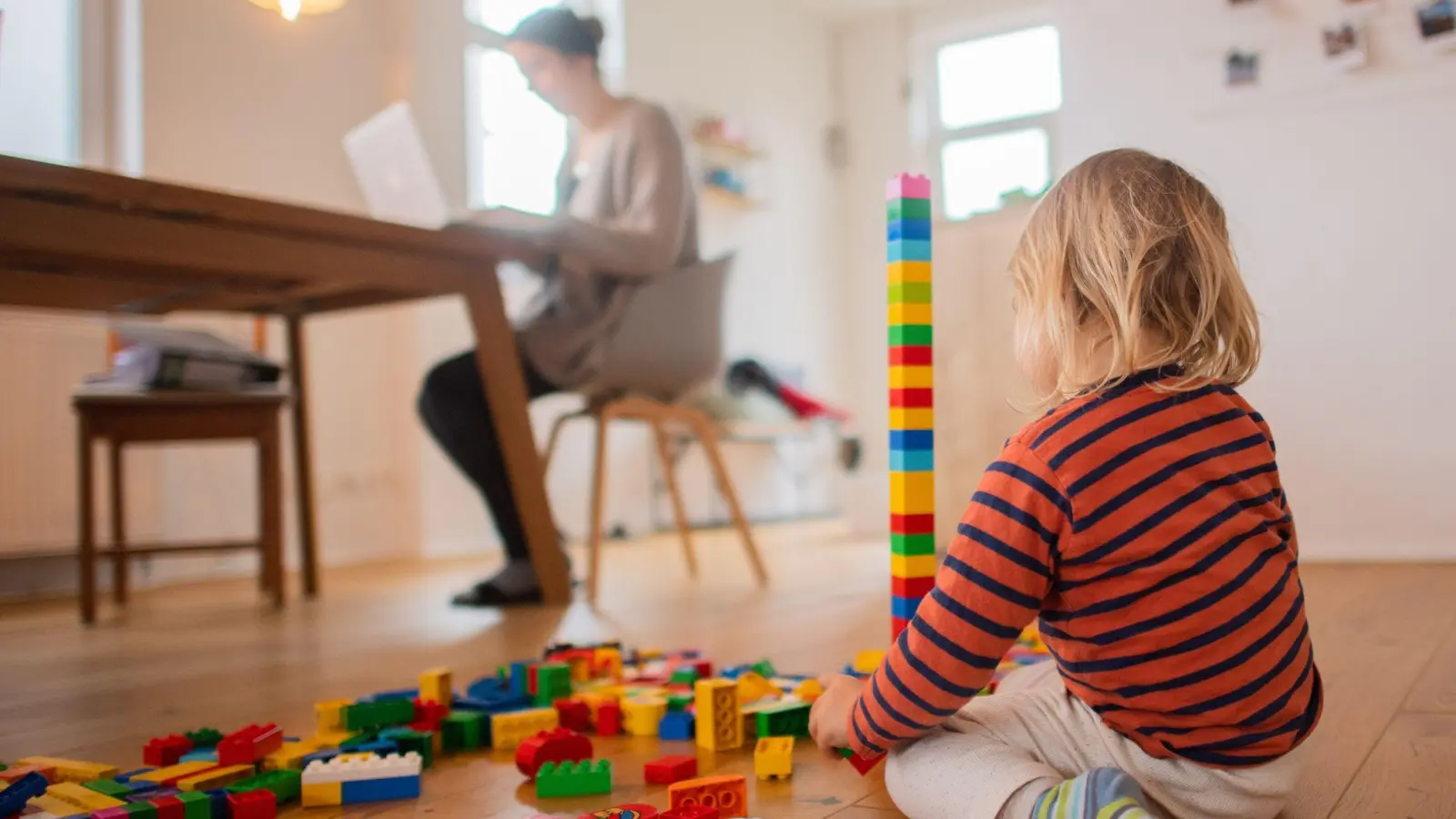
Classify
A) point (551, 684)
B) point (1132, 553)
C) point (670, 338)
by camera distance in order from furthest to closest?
point (670, 338) → point (551, 684) → point (1132, 553)

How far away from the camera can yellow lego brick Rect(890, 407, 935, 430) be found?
3.09ft

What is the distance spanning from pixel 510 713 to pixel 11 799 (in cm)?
46

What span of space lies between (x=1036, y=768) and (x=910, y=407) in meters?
0.29

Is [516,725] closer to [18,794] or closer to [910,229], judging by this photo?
[18,794]

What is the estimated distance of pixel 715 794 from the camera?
35.7 inches

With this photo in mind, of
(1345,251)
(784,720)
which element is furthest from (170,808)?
(1345,251)

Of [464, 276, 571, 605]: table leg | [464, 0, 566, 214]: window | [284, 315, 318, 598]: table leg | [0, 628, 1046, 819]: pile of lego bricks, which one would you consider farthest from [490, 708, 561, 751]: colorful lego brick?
[464, 0, 566, 214]: window

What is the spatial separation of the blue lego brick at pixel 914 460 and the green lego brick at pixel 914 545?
0.05 m

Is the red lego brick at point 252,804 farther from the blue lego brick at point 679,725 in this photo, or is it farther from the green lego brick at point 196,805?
the blue lego brick at point 679,725

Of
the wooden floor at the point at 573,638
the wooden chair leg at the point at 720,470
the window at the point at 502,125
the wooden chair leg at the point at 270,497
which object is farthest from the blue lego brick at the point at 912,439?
the window at the point at 502,125

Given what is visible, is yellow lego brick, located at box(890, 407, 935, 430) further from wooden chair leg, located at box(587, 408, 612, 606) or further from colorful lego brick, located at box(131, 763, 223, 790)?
wooden chair leg, located at box(587, 408, 612, 606)

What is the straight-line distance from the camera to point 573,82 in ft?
8.50

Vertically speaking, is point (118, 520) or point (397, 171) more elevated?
point (397, 171)

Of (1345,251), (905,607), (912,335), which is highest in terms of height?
(1345,251)
